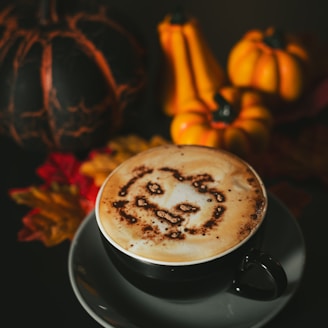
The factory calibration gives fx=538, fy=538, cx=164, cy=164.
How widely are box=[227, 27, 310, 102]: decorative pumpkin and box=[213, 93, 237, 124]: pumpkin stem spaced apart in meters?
0.12

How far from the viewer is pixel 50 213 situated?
812mm

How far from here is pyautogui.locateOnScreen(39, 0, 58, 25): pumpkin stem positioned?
0.85 meters

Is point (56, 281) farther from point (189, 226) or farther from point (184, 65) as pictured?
point (184, 65)

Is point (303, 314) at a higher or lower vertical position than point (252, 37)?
lower

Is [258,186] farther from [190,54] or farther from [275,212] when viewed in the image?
[190,54]

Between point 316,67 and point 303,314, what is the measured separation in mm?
514

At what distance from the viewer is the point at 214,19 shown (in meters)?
1.27

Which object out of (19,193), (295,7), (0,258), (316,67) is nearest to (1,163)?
(19,193)

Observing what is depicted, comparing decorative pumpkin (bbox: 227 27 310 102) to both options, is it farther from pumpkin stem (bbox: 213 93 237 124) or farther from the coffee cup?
the coffee cup

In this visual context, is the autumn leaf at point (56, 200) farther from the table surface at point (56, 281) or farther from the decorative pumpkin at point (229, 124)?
the decorative pumpkin at point (229, 124)

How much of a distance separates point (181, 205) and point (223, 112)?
0.28 meters

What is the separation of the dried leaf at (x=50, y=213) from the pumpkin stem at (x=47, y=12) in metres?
0.26

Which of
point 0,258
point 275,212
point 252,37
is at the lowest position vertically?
point 0,258

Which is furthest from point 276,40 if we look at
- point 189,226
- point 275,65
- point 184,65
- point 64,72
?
point 189,226
